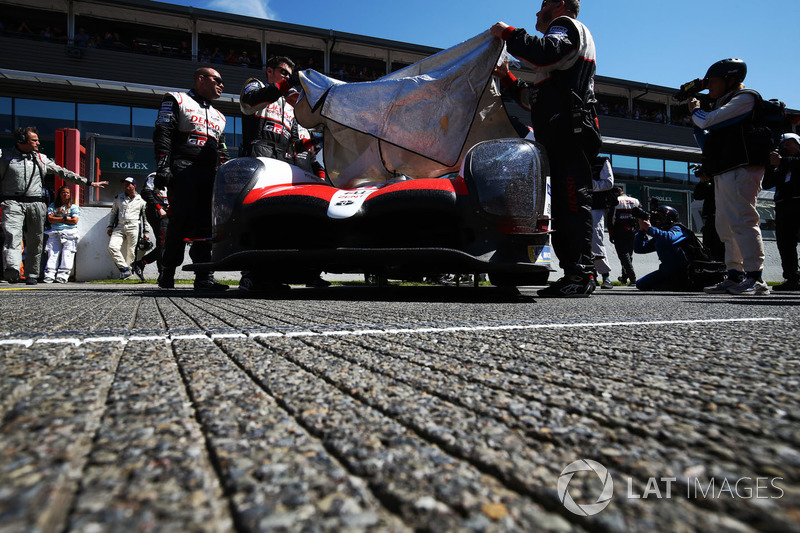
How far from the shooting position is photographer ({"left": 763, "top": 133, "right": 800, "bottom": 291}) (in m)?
5.42

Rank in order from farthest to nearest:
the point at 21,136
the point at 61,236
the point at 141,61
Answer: the point at 141,61
the point at 61,236
the point at 21,136

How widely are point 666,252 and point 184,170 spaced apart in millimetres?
5155

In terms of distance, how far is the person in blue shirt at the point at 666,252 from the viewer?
5.39 metres

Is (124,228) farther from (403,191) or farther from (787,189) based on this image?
(787,189)

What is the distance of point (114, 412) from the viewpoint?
65 centimetres

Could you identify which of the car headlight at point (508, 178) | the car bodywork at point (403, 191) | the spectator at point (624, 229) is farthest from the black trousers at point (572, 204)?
the spectator at point (624, 229)

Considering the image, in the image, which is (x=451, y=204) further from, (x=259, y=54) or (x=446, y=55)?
(x=259, y=54)

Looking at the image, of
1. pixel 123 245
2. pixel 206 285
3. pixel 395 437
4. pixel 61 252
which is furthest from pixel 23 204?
pixel 395 437

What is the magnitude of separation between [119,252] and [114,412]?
828 centimetres

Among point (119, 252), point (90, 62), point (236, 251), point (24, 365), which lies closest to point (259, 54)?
point (90, 62)

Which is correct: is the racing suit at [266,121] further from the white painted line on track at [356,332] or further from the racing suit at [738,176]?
the racing suit at [738,176]
